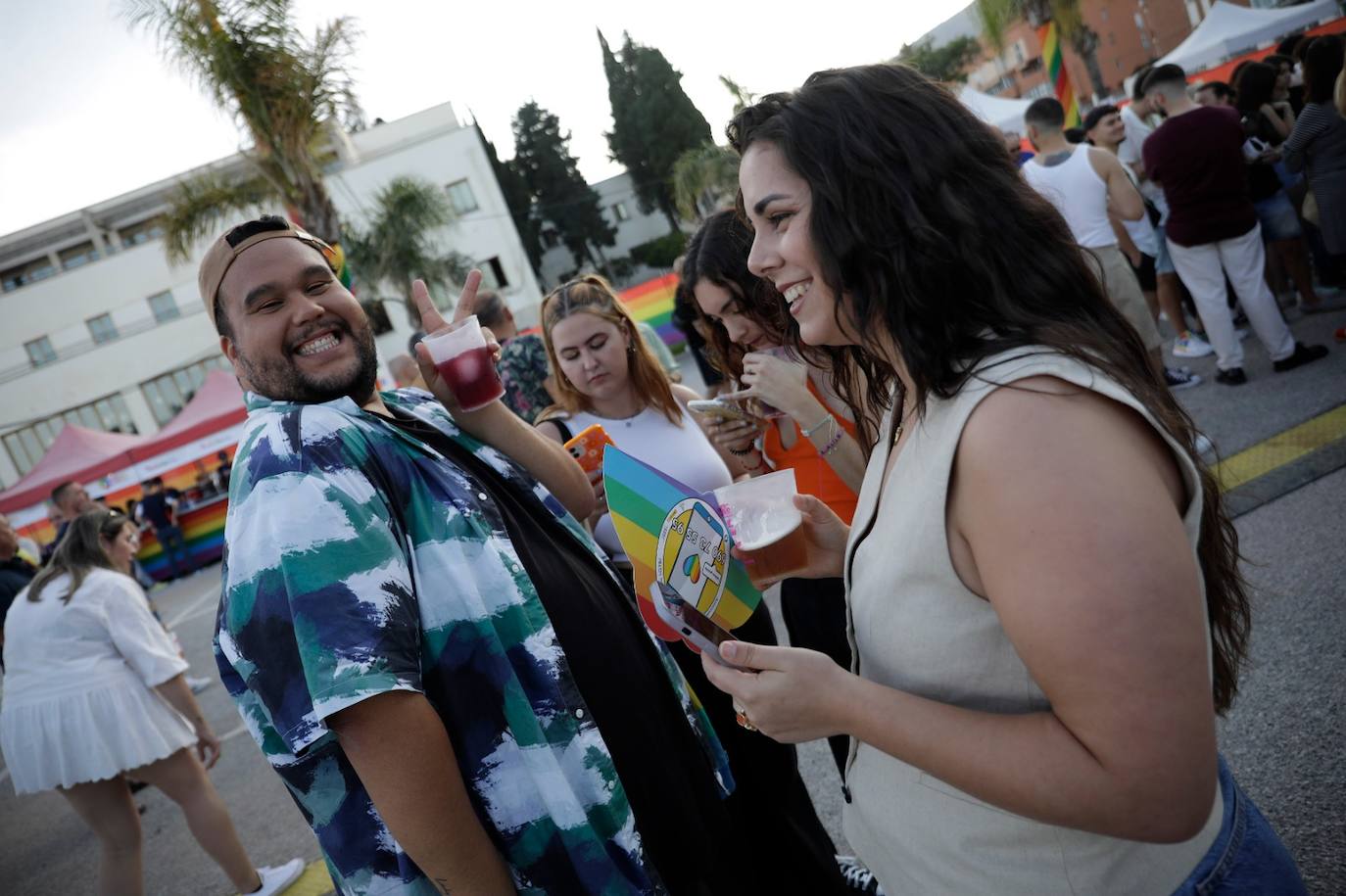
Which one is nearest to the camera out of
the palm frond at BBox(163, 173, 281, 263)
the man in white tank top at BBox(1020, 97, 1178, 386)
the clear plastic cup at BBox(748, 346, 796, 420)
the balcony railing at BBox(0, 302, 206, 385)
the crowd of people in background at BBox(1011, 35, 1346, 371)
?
the clear plastic cup at BBox(748, 346, 796, 420)

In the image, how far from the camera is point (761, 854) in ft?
7.21

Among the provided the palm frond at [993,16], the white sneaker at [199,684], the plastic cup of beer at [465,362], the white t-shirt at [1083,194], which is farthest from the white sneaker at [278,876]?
the palm frond at [993,16]

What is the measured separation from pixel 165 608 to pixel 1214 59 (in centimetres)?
2307

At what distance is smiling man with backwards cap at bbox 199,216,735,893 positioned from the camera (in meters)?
1.24

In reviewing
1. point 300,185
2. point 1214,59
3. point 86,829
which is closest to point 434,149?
point 300,185

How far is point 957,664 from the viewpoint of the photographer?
1009mm

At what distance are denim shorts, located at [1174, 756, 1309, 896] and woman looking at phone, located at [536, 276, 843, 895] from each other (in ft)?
4.33

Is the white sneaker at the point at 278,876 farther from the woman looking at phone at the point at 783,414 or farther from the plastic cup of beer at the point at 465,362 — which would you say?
the plastic cup of beer at the point at 465,362

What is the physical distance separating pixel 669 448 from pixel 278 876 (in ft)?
9.32

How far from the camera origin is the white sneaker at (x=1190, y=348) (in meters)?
6.18

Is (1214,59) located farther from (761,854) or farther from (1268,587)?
(761,854)

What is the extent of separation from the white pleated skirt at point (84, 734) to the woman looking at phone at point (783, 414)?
10.1 feet

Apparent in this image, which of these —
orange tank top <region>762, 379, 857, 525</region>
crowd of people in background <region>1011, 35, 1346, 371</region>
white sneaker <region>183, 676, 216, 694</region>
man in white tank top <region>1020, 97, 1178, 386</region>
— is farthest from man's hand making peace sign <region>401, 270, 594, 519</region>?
white sneaker <region>183, 676, 216, 694</region>

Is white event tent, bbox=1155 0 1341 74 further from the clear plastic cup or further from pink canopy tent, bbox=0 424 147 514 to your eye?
pink canopy tent, bbox=0 424 147 514
